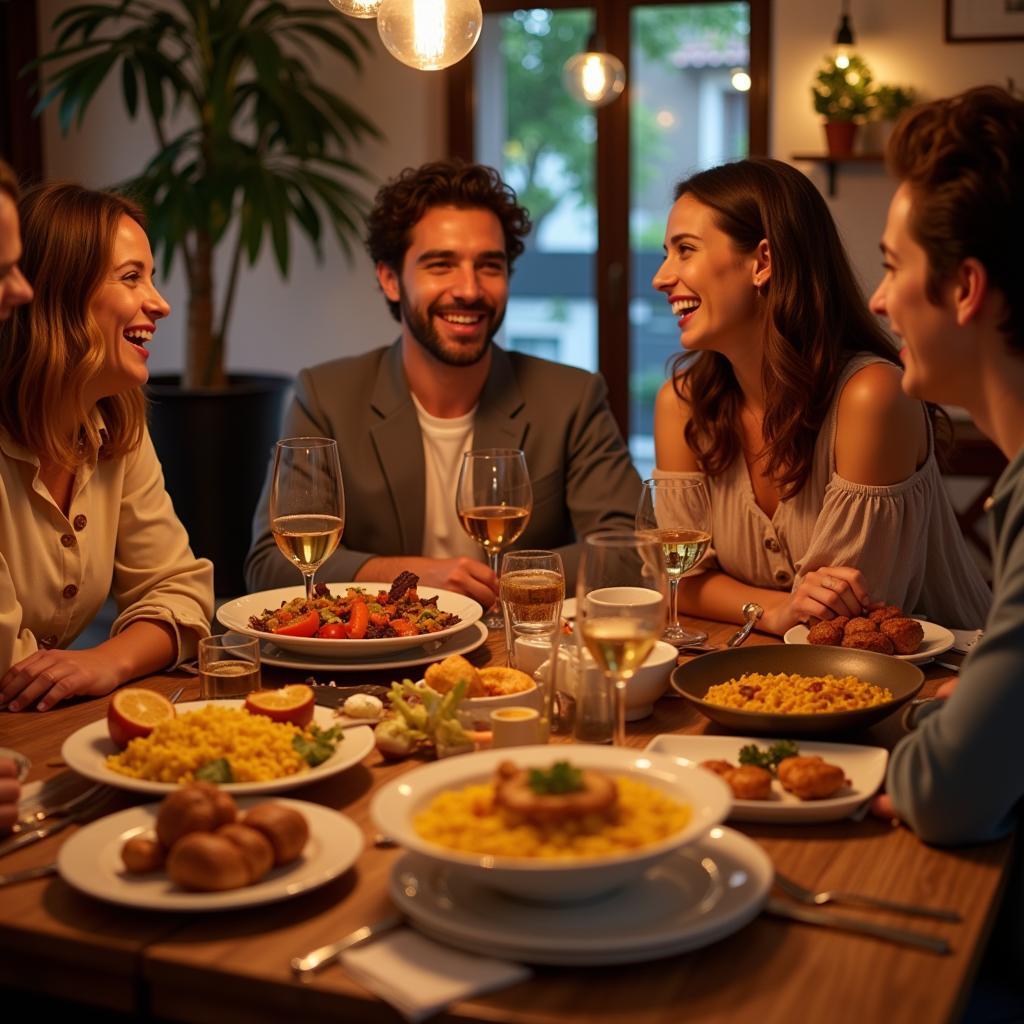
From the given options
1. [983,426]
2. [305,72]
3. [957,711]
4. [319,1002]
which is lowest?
[319,1002]

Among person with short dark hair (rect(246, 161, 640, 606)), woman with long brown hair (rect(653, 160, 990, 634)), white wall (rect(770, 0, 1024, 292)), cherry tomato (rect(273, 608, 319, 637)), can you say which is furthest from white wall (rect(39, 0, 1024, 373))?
cherry tomato (rect(273, 608, 319, 637))

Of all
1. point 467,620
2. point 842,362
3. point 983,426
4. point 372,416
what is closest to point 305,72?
point 372,416

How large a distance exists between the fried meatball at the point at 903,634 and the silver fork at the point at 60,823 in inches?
41.5

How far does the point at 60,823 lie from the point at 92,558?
893 millimetres

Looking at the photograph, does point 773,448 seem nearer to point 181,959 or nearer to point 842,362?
point 842,362

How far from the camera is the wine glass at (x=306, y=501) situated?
2012 mm

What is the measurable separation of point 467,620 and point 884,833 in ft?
2.61

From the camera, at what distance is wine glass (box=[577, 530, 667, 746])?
1397 millimetres

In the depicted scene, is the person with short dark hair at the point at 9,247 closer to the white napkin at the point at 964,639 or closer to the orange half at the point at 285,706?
the orange half at the point at 285,706

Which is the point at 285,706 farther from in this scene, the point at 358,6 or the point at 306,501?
the point at 358,6

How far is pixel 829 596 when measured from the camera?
80.4 inches

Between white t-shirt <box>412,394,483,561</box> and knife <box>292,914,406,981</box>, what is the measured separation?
182cm

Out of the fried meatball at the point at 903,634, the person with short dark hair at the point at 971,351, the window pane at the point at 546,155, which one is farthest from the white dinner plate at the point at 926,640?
the window pane at the point at 546,155

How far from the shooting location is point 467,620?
204cm
